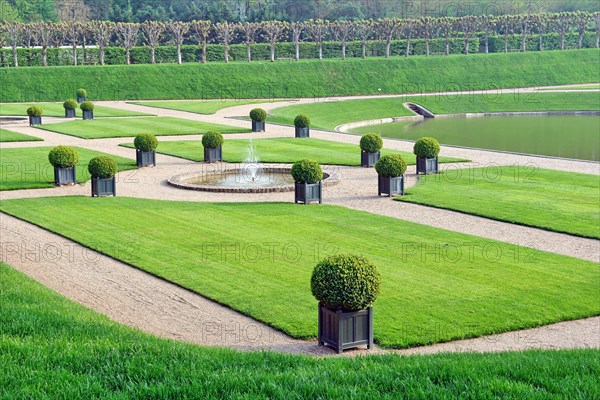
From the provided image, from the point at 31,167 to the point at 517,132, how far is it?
2924 cm

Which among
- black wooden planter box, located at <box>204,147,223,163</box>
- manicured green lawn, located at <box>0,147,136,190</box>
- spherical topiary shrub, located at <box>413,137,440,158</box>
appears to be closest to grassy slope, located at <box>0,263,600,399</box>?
manicured green lawn, located at <box>0,147,136,190</box>

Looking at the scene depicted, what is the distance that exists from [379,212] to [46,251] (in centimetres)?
899

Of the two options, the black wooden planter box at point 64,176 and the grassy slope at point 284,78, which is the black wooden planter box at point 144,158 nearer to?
the black wooden planter box at point 64,176

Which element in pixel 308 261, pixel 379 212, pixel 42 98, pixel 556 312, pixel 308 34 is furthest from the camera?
pixel 308 34

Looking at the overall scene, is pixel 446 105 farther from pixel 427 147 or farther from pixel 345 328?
pixel 345 328

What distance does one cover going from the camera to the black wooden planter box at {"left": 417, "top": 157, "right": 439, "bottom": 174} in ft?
102

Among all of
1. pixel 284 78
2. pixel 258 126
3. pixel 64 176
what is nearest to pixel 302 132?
pixel 258 126

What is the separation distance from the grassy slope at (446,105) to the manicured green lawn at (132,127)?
987 centimetres

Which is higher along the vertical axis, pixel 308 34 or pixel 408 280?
pixel 308 34

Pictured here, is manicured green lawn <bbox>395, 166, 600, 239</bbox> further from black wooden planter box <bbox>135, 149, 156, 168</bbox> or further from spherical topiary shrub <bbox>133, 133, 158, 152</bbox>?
black wooden planter box <bbox>135, 149, 156, 168</bbox>

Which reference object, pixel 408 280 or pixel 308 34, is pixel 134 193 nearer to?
pixel 408 280

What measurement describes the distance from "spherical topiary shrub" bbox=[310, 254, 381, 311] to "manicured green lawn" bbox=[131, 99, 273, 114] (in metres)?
47.6

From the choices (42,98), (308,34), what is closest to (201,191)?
(42,98)

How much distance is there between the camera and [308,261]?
1822 centimetres
